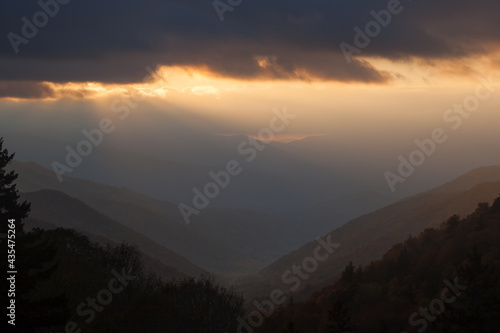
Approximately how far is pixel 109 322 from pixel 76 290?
9711mm

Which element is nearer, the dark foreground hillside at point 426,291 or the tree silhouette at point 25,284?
the tree silhouette at point 25,284

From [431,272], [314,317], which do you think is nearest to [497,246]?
[431,272]

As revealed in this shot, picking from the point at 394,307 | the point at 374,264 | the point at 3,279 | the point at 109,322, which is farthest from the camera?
the point at 374,264

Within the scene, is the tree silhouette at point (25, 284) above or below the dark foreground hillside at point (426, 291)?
above

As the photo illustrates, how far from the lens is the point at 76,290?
5447 cm

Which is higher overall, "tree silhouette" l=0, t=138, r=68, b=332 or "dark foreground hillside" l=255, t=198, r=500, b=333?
"tree silhouette" l=0, t=138, r=68, b=332

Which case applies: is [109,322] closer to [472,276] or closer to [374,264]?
[472,276]

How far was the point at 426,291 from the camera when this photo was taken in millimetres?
77125

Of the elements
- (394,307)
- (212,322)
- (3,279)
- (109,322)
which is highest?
(3,279)

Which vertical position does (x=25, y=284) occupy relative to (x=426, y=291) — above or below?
above

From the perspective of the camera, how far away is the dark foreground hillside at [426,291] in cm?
5147

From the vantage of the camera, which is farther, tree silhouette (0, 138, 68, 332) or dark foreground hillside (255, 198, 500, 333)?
dark foreground hillside (255, 198, 500, 333)

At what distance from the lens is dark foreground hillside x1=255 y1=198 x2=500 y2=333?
51.5 metres

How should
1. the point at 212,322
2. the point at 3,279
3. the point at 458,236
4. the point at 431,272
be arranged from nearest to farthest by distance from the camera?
the point at 3,279 < the point at 212,322 < the point at 431,272 < the point at 458,236
